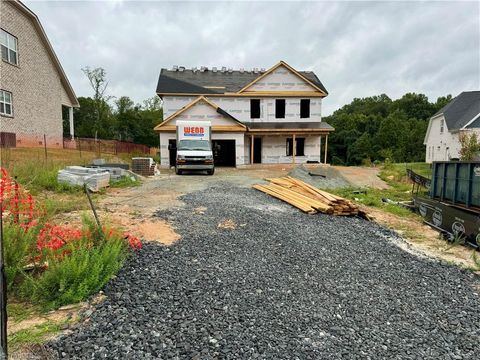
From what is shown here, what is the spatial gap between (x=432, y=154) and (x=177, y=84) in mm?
32436

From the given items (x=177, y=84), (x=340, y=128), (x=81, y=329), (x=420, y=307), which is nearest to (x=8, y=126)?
(x=177, y=84)

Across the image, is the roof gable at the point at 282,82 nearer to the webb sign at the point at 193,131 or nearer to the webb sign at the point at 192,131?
the webb sign at the point at 192,131

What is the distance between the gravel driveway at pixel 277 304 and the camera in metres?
3.41

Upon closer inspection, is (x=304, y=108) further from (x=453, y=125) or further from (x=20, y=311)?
(x=20, y=311)

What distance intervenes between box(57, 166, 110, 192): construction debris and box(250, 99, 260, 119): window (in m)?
17.4

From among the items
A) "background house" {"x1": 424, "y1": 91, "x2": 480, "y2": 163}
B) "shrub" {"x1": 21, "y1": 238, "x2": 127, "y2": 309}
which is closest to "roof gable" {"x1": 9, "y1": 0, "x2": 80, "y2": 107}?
"shrub" {"x1": 21, "y1": 238, "x2": 127, "y2": 309}

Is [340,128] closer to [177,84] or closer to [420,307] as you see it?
[177,84]

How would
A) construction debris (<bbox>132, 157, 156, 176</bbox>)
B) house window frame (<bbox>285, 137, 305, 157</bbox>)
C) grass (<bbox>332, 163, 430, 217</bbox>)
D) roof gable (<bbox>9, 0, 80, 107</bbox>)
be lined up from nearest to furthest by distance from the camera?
grass (<bbox>332, 163, 430, 217</bbox>)
construction debris (<bbox>132, 157, 156, 176</bbox>)
roof gable (<bbox>9, 0, 80, 107</bbox>)
house window frame (<bbox>285, 137, 305, 157</bbox>)

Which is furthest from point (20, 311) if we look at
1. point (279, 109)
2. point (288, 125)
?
point (279, 109)

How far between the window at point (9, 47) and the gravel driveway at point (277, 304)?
1819 cm

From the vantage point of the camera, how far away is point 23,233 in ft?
14.4

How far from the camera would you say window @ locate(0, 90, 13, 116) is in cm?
1738

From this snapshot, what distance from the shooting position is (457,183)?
921cm

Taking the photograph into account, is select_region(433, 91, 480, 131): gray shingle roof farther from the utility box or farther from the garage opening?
the utility box
